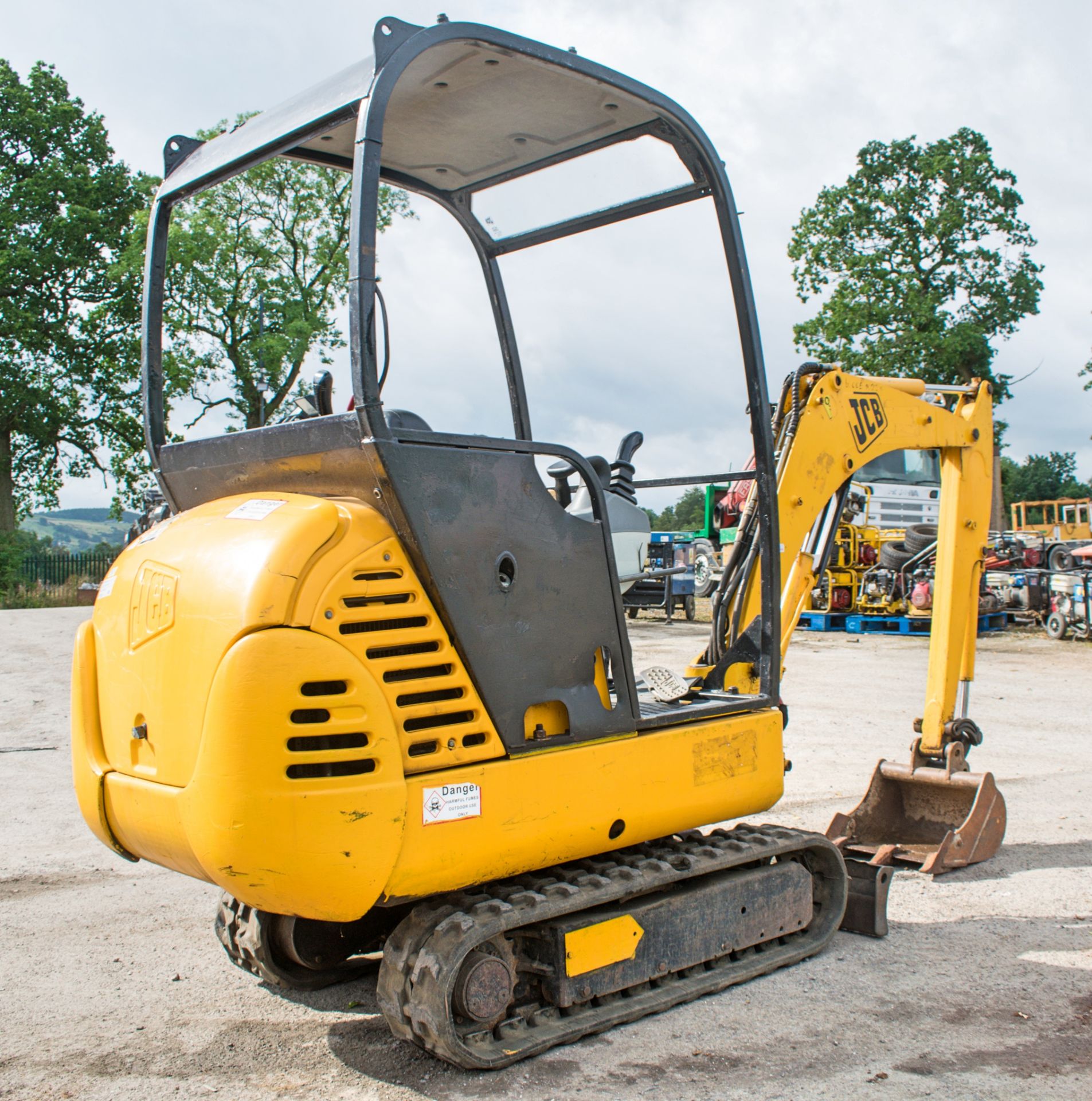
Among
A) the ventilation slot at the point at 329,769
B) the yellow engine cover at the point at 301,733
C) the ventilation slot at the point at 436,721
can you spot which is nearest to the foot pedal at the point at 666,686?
the yellow engine cover at the point at 301,733

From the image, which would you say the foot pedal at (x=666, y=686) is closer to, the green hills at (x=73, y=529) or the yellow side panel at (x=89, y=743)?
the yellow side panel at (x=89, y=743)

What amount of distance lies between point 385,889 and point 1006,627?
1828cm

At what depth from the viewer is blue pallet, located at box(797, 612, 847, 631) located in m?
19.9

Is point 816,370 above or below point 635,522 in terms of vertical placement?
above

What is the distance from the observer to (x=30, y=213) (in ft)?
103

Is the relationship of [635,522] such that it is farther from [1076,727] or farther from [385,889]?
[1076,727]

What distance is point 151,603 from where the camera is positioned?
3.45 m

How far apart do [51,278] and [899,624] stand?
2467 cm

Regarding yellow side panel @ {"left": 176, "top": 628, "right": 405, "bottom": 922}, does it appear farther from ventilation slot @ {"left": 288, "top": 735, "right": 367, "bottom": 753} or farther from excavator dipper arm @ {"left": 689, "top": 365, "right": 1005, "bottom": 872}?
excavator dipper arm @ {"left": 689, "top": 365, "right": 1005, "bottom": 872}

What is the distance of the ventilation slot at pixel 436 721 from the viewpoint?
327cm

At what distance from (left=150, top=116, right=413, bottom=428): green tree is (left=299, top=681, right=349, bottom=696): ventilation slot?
51.0 inches

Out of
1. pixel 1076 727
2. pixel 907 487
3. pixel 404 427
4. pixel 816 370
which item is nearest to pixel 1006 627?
pixel 907 487

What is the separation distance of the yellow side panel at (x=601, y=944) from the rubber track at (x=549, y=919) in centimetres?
8

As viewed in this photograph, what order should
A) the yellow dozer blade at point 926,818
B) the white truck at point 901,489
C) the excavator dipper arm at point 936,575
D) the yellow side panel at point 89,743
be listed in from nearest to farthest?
the yellow side panel at point 89,743, the excavator dipper arm at point 936,575, the yellow dozer blade at point 926,818, the white truck at point 901,489
